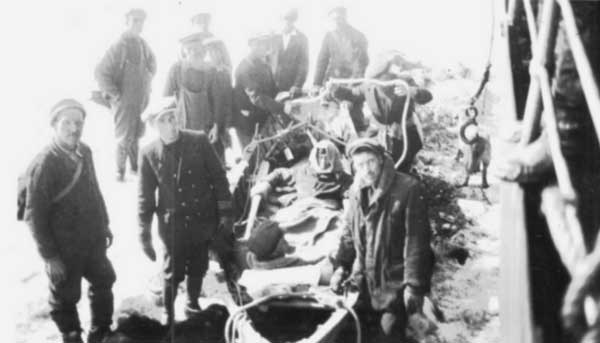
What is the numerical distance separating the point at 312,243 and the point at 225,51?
163 centimetres

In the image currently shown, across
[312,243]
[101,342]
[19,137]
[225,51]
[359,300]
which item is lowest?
[101,342]

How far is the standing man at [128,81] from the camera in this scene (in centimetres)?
482

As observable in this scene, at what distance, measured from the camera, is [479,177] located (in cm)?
416

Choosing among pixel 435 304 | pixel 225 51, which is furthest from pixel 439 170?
pixel 225 51

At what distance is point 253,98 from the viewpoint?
531 centimetres

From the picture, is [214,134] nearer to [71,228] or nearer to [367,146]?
[71,228]

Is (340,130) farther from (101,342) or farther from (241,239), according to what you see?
(101,342)

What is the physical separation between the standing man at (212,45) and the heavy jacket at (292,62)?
416mm

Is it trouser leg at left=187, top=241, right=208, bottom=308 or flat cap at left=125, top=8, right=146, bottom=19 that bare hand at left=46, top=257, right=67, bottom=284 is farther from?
flat cap at left=125, top=8, right=146, bottom=19

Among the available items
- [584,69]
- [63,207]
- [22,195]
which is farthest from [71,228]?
[584,69]

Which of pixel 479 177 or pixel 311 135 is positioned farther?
pixel 311 135

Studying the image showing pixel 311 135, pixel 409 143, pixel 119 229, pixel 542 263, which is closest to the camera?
pixel 542 263

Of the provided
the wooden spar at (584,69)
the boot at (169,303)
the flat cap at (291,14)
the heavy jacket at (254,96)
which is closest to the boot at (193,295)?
the boot at (169,303)

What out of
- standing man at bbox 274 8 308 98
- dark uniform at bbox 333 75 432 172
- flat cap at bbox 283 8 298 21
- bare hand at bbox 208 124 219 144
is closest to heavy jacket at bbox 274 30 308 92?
standing man at bbox 274 8 308 98
